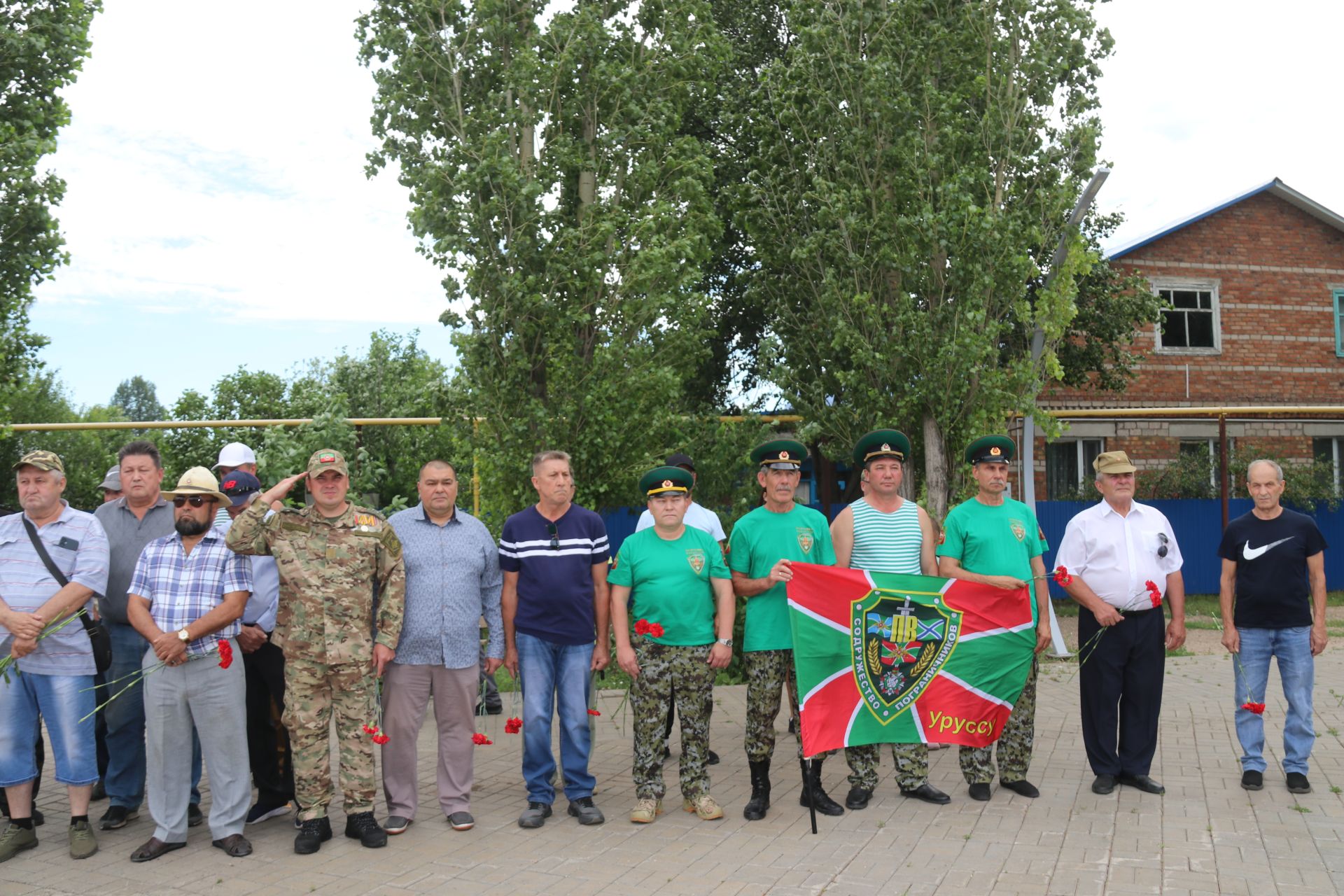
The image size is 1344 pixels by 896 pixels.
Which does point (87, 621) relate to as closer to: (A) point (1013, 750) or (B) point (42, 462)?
(B) point (42, 462)

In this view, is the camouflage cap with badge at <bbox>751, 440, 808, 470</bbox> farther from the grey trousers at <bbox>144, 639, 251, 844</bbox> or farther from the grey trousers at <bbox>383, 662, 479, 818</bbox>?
the grey trousers at <bbox>144, 639, 251, 844</bbox>

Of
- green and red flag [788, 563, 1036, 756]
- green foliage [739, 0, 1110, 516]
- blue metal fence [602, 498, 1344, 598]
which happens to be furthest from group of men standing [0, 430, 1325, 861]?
blue metal fence [602, 498, 1344, 598]

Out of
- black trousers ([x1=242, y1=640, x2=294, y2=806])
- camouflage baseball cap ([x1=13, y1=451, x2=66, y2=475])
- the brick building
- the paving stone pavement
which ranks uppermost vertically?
the brick building

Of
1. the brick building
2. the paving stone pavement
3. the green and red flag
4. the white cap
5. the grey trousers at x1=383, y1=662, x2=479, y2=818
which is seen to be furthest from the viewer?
the brick building

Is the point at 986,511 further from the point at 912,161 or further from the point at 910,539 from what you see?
the point at 912,161

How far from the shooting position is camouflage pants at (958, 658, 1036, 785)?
622cm

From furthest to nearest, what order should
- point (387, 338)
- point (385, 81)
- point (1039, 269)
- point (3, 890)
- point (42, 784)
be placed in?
point (387, 338) → point (1039, 269) → point (385, 81) → point (42, 784) → point (3, 890)

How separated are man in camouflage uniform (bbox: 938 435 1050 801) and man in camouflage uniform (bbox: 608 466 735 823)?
1452mm

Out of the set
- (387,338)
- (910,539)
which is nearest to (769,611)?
(910,539)

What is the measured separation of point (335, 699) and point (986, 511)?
12.4 feet

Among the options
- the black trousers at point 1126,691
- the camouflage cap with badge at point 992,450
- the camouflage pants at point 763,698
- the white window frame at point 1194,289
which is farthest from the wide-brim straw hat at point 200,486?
Result: the white window frame at point 1194,289

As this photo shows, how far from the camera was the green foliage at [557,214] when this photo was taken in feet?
36.9

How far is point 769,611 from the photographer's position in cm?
602

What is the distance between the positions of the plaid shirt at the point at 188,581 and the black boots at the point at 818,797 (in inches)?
121
